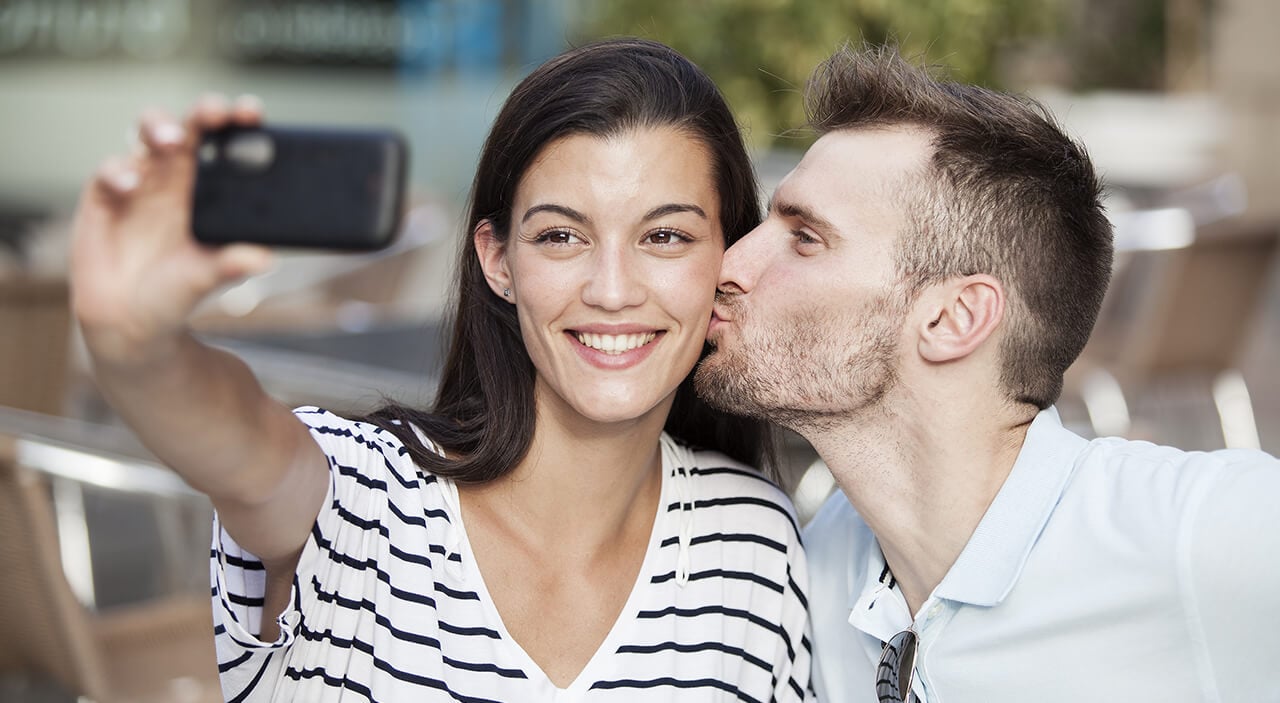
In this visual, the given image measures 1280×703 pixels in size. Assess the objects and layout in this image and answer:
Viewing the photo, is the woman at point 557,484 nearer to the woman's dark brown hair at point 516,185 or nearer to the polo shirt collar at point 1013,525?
the woman's dark brown hair at point 516,185

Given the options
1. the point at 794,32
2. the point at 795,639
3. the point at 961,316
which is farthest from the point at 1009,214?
the point at 794,32

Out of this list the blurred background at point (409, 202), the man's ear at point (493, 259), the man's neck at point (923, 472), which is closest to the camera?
the man's neck at point (923, 472)

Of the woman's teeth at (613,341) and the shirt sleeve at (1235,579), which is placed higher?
the woman's teeth at (613,341)

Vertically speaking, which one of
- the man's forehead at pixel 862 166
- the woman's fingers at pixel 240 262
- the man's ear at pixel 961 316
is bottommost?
the man's ear at pixel 961 316

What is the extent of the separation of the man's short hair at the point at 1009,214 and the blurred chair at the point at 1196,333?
8.61 ft

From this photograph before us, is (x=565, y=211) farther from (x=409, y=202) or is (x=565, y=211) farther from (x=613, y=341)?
(x=409, y=202)

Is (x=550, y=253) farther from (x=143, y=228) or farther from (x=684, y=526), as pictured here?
(x=143, y=228)

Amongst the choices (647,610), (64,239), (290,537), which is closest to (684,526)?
(647,610)

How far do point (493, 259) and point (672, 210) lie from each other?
32 cm

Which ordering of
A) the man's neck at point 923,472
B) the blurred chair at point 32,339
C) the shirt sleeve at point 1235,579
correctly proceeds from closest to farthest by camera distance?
the shirt sleeve at point 1235,579, the man's neck at point 923,472, the blurred chair at point 32,339

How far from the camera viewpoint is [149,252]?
3.95ft

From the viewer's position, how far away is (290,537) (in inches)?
68.0

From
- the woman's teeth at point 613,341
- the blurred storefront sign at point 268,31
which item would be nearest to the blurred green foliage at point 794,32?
the blurred storefront sign at point 268,31

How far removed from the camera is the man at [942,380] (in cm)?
178
